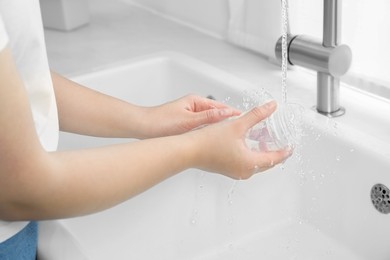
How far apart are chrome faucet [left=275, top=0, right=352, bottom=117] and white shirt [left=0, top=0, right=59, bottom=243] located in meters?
0.41

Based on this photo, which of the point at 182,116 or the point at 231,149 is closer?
the point at 231,149

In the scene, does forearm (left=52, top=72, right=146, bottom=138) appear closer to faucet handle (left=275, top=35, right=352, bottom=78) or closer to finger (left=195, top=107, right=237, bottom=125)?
finger (left=195, top=107, right=237, bottom=125)

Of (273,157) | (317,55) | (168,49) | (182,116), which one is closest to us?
(273,157)

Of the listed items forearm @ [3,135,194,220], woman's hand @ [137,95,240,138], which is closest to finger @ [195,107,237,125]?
woman's hand @ [137,95,240,138]

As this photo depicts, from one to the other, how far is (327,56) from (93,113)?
1.10ft

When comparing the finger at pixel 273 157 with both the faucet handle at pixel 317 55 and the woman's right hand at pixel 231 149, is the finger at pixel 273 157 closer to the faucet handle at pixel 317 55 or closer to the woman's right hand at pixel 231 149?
the woman's right hand at pixel 231 149

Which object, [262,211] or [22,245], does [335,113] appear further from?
[22,245]

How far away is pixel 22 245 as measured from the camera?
647 millimetres

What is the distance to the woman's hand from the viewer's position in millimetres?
749

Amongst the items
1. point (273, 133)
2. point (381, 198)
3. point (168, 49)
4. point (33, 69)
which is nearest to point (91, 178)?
point (33, 69)

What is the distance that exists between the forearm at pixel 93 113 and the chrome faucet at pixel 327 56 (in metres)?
0.27

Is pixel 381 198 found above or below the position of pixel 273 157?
below

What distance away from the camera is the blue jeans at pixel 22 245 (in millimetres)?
627

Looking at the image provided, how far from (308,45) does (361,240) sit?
0.29m
